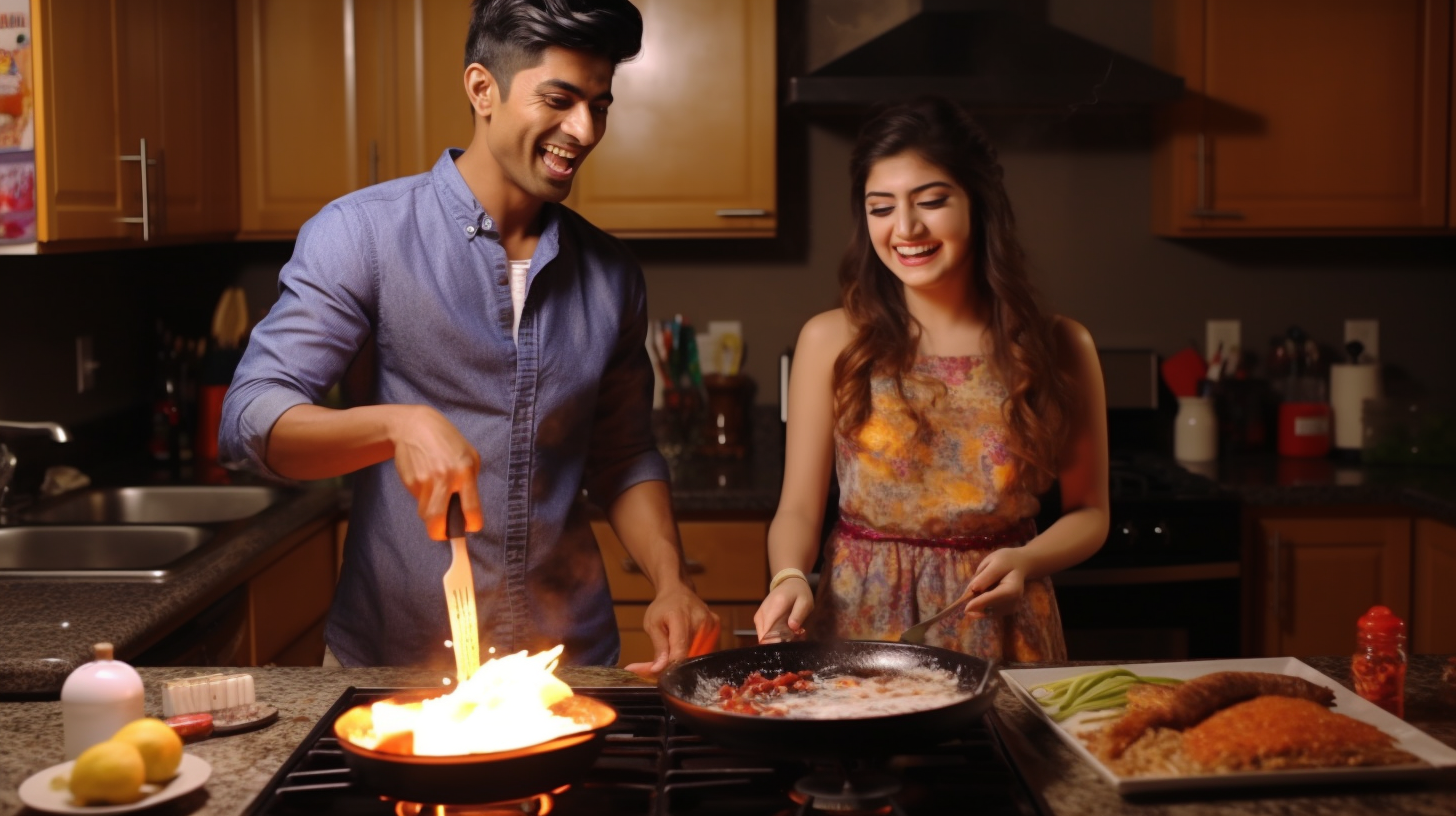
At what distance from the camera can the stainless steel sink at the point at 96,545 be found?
2434 mm

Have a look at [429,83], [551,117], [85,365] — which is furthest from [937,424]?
[85,365]

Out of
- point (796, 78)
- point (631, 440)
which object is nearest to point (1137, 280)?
point (796, 78)

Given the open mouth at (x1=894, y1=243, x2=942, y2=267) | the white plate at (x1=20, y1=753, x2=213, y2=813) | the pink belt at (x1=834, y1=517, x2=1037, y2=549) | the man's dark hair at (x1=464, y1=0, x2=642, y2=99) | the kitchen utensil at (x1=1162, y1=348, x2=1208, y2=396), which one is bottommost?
the white plate at (x1=20, y1=753, x2=213, y2=813)

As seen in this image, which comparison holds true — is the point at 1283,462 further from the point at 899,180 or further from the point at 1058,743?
the point at 1058,743

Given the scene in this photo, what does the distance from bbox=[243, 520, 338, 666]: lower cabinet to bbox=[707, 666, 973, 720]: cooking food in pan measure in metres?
1.40

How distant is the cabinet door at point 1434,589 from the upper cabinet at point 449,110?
1628 mm

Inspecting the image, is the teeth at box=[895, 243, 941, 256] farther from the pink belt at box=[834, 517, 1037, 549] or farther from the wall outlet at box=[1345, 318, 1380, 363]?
the wall outlet at box=[1345, 318, 1380, 363]

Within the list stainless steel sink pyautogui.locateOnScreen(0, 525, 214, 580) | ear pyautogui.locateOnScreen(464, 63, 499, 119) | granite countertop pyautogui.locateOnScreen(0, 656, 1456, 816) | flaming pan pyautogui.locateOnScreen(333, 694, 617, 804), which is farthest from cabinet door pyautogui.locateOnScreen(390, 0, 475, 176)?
flaming pan pyautogui.locateOnScreen(333, 694, 617, 804)

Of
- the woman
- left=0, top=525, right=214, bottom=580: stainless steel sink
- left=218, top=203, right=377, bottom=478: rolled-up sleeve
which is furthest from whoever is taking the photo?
left=0, top=525, right=214, bottom=580: stainless steel sink

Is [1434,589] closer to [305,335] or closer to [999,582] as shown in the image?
[999,582]

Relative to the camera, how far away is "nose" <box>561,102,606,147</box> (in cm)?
162

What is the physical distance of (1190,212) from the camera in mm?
3363

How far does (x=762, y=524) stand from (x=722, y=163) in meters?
0.89

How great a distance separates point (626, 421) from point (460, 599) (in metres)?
0.67
